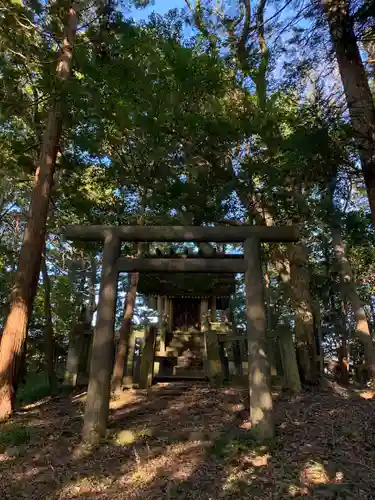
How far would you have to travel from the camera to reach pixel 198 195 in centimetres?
808

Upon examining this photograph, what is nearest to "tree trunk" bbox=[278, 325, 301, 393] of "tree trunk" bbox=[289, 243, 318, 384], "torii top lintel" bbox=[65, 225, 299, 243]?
"tree trunk" bbox=[289, 243, 318, 384]

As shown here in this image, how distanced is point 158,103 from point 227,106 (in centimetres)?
200

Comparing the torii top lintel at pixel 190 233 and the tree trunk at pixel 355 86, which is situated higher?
the tree trunk at pixel 355 86

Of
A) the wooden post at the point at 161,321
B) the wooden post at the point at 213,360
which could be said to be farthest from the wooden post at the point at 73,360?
the wooden post at the point at 161,321

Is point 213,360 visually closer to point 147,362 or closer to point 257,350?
point 147,362

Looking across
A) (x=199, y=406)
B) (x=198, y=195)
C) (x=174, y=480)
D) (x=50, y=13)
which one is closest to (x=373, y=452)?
(x=174, y=480)

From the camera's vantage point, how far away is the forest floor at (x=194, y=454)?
4.00 metres

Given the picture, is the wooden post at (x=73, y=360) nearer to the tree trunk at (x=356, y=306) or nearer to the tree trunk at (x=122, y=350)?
the tree trunk at (x=122, y=350)

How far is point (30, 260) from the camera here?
7383mm

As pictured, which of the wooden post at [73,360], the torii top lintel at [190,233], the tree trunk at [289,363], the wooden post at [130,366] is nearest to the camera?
the torii top lintel at [190,233]

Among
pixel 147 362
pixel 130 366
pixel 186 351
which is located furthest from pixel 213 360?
pixel 186 351

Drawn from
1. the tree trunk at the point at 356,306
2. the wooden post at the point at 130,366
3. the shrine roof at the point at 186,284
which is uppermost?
the shrine roof at the point at 186,284

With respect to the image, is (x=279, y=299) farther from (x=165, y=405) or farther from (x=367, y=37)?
(x=367, y=37)

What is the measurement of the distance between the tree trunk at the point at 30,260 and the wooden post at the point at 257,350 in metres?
4.23
